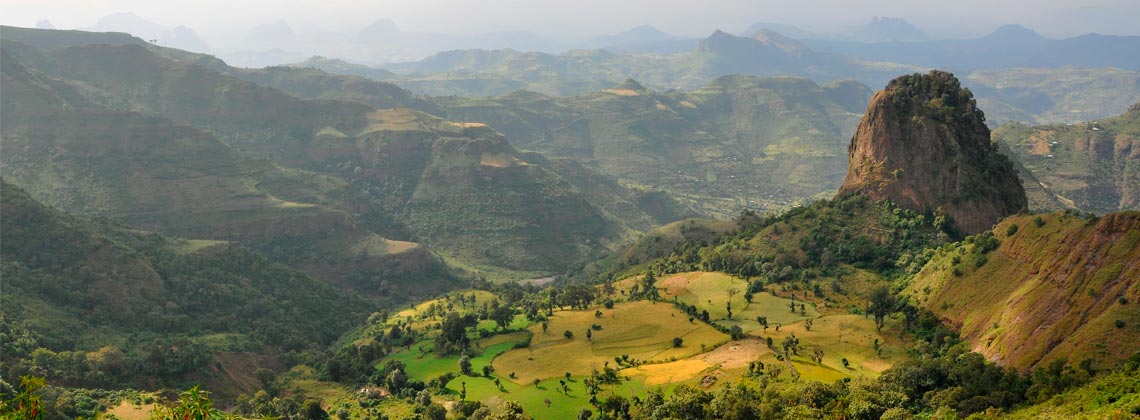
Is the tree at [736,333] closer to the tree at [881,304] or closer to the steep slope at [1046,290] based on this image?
the tree at [881,304]

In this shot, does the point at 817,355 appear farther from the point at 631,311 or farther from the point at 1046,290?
the point at 631,311

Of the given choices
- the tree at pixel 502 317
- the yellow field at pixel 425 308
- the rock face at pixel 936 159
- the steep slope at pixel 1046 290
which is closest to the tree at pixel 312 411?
the tree at pixel 502 317

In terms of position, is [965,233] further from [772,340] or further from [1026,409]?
[1026,409]

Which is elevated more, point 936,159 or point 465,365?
point 936,159

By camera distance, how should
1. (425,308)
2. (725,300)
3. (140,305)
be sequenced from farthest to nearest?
(425,308) < (140,305) < (725,300)

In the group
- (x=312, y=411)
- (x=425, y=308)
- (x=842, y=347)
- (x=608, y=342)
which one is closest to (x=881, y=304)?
(x=842, y=347)
